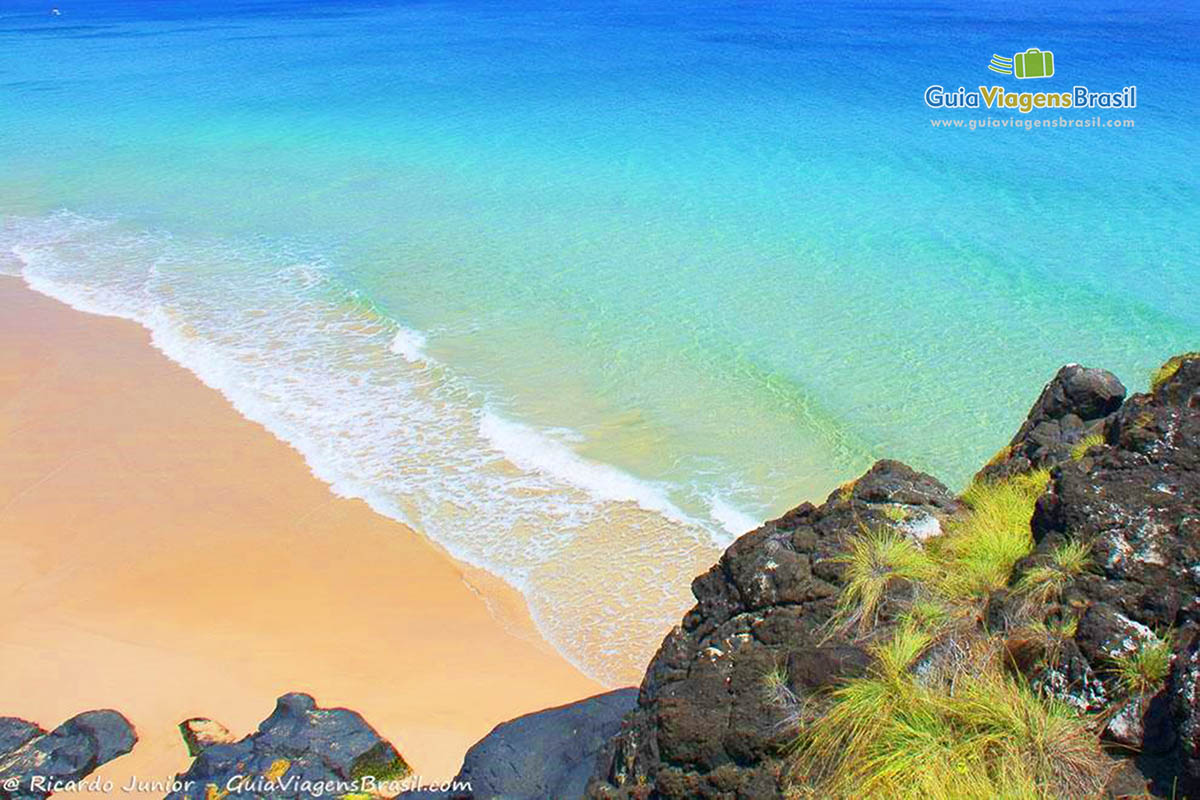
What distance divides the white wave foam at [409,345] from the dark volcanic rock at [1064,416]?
9868mm

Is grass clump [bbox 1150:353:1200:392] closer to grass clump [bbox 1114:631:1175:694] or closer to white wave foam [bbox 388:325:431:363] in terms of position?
grass clump [bbox 1114:631:1175:694]

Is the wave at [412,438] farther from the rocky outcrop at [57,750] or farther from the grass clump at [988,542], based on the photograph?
the grass clump at [988,542]

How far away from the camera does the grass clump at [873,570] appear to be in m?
5.27

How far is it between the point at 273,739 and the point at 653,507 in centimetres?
493

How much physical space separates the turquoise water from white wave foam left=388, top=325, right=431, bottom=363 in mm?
55

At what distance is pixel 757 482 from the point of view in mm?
11781

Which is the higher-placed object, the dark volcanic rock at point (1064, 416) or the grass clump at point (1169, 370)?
the grass clump at point (1169, 370)

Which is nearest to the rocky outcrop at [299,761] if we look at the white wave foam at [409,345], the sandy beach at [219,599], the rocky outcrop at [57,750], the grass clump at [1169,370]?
the sandy beach at [219,599]

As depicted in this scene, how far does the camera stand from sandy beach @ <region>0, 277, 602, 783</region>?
27.9ft

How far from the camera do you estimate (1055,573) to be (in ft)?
16.4

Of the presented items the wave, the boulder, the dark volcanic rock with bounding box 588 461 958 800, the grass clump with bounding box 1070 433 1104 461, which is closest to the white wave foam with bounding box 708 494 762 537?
the wave

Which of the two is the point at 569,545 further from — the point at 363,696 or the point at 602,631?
the point at 363,696

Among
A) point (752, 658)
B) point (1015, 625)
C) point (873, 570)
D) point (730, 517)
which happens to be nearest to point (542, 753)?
point (752, 658)

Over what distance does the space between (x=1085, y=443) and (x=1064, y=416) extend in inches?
24.7
